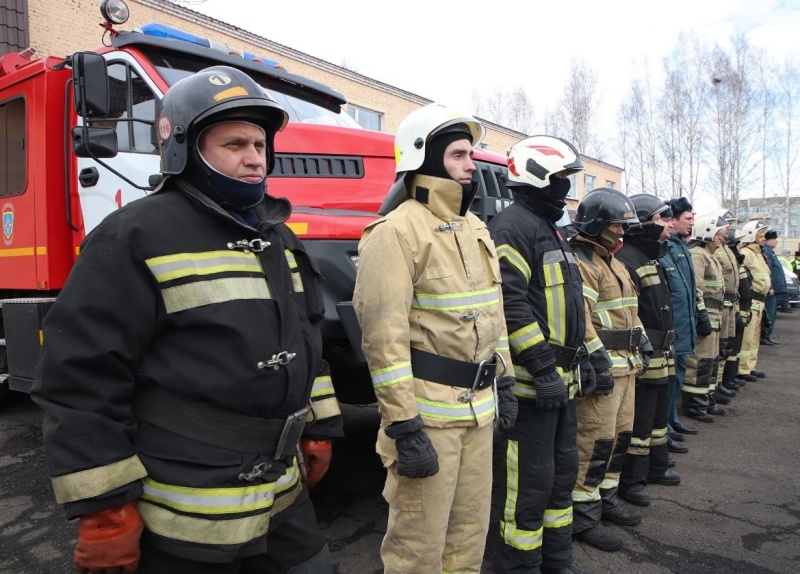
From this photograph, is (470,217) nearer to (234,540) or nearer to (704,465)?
A: (234,540)

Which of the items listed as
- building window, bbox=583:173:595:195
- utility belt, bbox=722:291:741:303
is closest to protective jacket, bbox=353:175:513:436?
utility belt, bbox=722:291:741:303

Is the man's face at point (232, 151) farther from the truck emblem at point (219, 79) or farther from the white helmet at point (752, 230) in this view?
the white helmet at point (752, 230)

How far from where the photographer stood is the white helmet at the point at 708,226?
6648 mm

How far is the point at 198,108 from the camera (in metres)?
1.68

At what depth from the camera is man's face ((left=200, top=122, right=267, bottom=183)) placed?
1.71 m

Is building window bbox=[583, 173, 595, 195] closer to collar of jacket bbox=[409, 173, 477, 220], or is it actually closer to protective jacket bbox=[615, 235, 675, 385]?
protective jacket bbox=[615, 235, 675, 385]

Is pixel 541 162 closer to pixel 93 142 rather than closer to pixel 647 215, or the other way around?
pixel 647 215

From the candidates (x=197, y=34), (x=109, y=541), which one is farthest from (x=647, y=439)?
(x=197, y=34)

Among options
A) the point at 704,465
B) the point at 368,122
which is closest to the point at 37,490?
the point at 704,465

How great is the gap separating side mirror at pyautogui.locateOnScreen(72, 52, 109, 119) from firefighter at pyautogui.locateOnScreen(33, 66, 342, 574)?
7.19 feet

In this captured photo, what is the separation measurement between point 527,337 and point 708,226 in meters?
4.79

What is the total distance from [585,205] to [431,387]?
2.01m

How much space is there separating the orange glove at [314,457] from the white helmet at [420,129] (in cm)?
122

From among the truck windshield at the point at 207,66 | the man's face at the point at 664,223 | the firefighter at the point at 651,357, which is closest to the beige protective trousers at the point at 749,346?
the man's face at the point at 664,223
